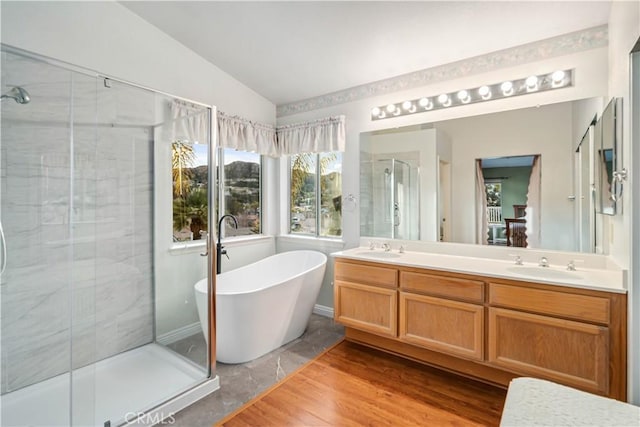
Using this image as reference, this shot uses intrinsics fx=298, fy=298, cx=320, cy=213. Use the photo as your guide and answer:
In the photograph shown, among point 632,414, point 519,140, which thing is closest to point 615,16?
point 519,140

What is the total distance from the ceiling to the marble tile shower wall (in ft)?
3.65

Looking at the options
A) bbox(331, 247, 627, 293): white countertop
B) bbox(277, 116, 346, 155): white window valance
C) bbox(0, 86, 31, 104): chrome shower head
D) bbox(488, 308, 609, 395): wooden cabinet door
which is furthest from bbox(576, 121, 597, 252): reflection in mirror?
bbox(0, 86, 31, 104): chrome shower head

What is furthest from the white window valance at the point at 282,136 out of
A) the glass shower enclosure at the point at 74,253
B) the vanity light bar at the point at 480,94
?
the glass shower enclosure at the point at 74,253

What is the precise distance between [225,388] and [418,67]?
121 inches

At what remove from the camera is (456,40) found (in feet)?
7.59

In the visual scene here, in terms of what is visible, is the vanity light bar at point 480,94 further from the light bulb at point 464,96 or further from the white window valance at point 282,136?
the white window valance at point 282,136

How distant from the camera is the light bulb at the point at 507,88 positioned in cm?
235

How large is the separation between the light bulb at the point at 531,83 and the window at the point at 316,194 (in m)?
1.83

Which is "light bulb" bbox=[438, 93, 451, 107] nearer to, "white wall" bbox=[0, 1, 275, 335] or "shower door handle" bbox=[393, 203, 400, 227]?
"shower door handle" bbox=[393, 203, 400, 227]

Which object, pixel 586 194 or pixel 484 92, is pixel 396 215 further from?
pixel 586 194

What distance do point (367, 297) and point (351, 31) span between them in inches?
86.1

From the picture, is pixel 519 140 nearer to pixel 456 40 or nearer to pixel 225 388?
pixel 456 40

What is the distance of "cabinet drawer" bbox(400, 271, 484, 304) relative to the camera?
204cm

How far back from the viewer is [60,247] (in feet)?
6.69
